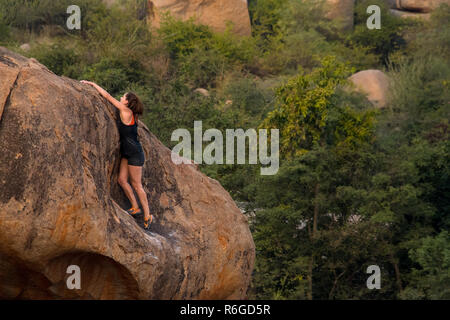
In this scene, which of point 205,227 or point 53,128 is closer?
point 53,128

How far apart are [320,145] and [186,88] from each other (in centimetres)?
712

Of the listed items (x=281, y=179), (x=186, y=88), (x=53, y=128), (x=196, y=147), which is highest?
(x=186, y=88)

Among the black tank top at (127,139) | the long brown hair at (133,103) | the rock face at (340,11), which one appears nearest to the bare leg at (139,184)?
the black tank top at (127,139)

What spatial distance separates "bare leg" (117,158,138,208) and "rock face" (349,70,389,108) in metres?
21.7

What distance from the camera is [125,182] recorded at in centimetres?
720

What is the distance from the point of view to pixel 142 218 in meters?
7.34

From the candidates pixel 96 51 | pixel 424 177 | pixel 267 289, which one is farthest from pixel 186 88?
pixel 267 289

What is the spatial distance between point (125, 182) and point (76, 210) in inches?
49.1

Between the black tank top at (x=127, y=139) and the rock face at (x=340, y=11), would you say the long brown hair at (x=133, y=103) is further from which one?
the rock face at (x=340, y=11)

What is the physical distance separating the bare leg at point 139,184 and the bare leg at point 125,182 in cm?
5

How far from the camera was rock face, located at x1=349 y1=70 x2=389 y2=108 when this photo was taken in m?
28.4

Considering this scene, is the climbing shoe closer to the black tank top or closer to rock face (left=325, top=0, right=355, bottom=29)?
the black tank top

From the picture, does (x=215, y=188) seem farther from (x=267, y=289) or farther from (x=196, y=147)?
(x=196, y=147)

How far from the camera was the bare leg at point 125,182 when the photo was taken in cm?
719
